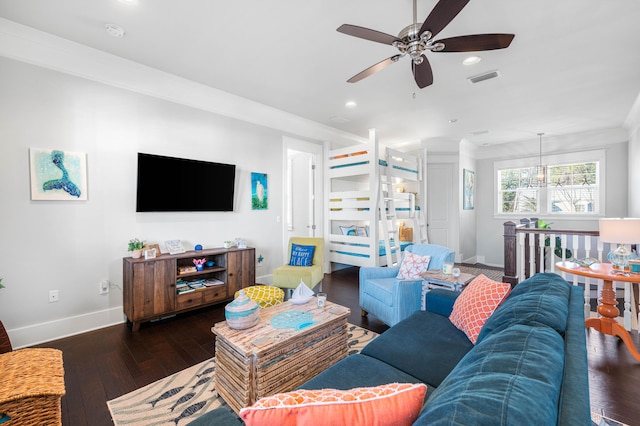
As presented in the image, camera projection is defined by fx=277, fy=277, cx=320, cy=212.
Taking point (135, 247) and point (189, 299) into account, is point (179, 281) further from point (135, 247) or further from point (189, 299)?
point (135, 247)

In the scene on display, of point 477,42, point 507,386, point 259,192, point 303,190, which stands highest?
point 477,42

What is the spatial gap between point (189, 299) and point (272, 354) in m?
2.07

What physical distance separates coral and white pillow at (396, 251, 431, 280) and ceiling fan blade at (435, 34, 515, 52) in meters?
1.94

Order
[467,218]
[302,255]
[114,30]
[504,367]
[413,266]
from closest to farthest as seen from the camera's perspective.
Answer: [504,367] → [114,30] → [413,266] → [302,255] → [467,218]

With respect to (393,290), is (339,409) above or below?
above

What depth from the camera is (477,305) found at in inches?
72.4

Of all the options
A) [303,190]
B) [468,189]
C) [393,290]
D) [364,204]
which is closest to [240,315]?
[393,290]

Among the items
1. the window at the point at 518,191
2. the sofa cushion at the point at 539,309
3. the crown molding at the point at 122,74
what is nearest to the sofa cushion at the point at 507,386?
the sofa cushion at the point at 539,309

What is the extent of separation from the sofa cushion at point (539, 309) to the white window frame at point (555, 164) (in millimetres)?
6007

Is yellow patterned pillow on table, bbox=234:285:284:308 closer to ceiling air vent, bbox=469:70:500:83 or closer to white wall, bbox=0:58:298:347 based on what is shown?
white wall, bbox=0:58:298:347

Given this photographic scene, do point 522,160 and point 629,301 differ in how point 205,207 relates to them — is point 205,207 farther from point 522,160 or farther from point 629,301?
point 522,160

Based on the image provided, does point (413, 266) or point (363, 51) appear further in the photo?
point (413, 266)

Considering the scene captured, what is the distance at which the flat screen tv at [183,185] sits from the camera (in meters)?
3.28

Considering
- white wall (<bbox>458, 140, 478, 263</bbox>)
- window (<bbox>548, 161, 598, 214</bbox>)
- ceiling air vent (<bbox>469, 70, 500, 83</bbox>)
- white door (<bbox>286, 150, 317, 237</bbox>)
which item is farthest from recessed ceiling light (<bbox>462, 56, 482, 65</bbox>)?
window (<bbox>548, 161, 598, 214</bbox>)
